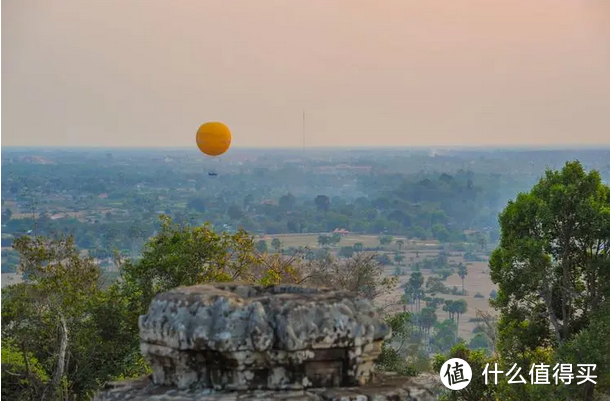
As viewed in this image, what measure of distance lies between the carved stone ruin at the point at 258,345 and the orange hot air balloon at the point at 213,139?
10125mm

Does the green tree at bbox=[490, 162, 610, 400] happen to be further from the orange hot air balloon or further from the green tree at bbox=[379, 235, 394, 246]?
the green tree at bbox=[379, 235, 394, 246]

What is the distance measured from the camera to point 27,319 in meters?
19.1

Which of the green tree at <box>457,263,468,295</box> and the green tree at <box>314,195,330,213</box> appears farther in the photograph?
the green tree at <box>314,195,330,213</box>

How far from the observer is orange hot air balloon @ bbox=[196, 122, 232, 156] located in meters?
18.0

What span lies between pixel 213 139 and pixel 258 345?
11.1 m

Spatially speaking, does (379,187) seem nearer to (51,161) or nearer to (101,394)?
(51,161)

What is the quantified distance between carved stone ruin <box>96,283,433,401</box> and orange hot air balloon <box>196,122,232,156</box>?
10.1 metres

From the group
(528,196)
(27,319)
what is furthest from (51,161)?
(528,196)

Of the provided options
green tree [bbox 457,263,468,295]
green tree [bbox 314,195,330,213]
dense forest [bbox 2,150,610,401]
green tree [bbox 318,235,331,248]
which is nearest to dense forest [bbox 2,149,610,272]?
green tree [bbox 314,195,330,213]

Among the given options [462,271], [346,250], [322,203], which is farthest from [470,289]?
[322,203]

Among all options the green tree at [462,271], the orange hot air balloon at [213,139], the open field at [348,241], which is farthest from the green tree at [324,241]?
the orange hot air balloon at [213,139]

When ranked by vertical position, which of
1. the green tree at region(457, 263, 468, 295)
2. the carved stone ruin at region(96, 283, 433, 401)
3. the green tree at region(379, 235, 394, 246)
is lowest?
the green tree at region(457, 263, 468, 295)

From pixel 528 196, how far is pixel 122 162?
50.5 meters

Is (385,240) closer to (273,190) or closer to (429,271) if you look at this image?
(429,271)
